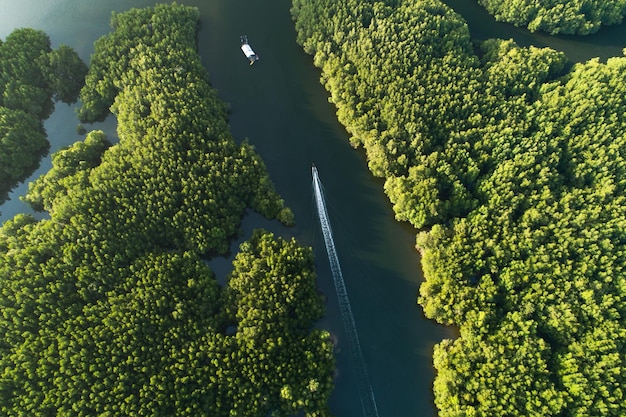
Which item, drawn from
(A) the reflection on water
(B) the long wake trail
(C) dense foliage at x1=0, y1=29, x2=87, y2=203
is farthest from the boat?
(A) the reflection on water

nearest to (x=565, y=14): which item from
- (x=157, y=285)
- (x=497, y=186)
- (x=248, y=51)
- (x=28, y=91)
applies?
(x=497, y=186)

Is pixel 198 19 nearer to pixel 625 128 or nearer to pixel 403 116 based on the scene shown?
pixel 403 116

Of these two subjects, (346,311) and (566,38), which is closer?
(346,311)

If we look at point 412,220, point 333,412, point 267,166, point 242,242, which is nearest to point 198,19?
point 267,166

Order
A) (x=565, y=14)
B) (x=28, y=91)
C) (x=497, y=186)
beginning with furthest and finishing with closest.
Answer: (x=565, y=14) → (x=28, y=91) → (x=497, y=186)

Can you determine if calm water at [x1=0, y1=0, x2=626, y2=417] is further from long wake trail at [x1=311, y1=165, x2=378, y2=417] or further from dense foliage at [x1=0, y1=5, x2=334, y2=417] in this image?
dense foliage at [x1=0, y1=5, x2=334, y2=417]

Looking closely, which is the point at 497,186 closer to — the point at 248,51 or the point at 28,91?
the point at 248,51

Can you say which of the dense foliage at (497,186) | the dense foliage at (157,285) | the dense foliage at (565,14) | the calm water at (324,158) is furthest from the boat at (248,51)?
the dense foliage at (565,14)

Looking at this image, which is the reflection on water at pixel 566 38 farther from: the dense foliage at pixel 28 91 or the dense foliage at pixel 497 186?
the dense foliage at pixel 28 91
